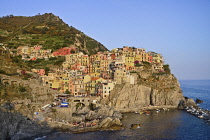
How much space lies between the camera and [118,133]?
46375mm

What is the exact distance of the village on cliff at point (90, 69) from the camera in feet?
235

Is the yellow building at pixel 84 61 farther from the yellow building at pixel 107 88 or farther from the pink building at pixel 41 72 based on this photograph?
the yellow building at pixel 107 88

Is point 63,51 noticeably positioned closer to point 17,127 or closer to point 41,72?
point 41,72

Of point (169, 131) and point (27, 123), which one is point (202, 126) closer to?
point (169, 131)

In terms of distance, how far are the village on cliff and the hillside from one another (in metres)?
8.70

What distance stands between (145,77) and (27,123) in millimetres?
43940

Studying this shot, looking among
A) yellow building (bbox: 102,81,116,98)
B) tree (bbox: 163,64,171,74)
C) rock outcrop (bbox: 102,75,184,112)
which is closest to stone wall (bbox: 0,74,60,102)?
yellow building (bbox: 102,81,116,98)

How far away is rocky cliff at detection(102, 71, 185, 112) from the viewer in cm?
6638

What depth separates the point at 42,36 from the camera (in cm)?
11656

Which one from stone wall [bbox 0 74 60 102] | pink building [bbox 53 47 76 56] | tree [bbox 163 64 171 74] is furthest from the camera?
pink building [bbox 53 47 76 56]

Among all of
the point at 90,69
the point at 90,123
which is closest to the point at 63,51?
the point at 90,69

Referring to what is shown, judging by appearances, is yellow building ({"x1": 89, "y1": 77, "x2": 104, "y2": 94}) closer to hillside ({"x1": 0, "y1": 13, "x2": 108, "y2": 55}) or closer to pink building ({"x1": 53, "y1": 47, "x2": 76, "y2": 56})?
pink building ({"x1": 53, "y1": 47, "x2": 76, "y2": 56})

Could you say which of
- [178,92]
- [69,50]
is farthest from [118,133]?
[69,50]

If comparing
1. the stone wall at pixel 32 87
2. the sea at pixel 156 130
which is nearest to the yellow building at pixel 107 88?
the sea at pixel 156 130
